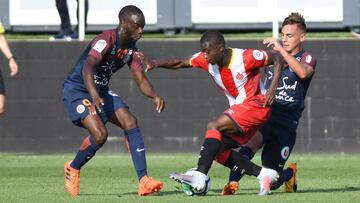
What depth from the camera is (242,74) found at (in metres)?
11.3

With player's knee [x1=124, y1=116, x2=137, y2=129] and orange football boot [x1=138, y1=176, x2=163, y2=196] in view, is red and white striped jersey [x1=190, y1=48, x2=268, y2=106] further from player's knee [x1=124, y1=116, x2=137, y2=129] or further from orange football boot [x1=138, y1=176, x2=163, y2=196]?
orange football boot [x1=138, y1=176, x2=163, y2=196]

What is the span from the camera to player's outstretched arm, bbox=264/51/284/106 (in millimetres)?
11109

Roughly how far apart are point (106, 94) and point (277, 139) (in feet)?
5.74

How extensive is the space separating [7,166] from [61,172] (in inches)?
48.0

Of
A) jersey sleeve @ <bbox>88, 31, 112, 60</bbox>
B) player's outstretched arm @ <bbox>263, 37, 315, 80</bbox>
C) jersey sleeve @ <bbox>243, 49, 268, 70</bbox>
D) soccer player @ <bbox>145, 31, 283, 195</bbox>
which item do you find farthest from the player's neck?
jersey sleeve @ <bbox>88, 31, 112, 60</bbox>

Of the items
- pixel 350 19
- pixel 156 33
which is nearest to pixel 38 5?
pixel 156 33

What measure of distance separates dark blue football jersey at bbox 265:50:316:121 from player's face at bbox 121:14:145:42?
54.3 inches

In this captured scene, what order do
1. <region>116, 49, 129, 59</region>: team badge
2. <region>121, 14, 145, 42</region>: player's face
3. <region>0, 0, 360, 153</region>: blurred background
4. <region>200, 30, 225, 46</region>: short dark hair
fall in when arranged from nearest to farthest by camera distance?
<region>200, 30, 225, 46</region>: short dark hair
<region>121, 14, 145, 42</region>: player's face
<region>116, 49, 129, 59</region>: team badge
<region>0, 0, 360, 153</region>: blurred background

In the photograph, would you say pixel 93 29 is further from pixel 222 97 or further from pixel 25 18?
pixel 222 97

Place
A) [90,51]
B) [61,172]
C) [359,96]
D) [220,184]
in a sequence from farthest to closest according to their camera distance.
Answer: [359,96]
[61,172]
[220,184]
[90,51]

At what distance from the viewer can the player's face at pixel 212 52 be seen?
11102mm

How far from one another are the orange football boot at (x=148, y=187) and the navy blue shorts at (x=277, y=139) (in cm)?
129

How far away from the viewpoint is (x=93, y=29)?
20672 millimetres

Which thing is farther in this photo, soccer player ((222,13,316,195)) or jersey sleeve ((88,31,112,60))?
soccer player ((222,13,316,195))
